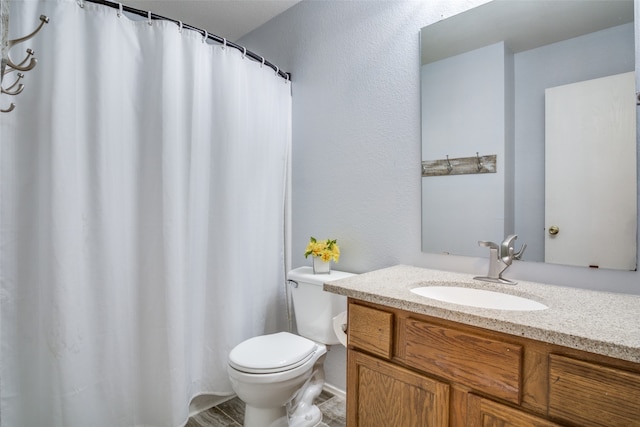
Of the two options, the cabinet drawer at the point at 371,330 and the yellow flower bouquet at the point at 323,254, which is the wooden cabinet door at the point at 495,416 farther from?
the yellow flower bouquet at the point at 323,254

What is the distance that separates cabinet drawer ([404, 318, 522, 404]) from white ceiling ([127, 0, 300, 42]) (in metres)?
2.23

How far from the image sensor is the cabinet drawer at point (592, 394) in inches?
28.3

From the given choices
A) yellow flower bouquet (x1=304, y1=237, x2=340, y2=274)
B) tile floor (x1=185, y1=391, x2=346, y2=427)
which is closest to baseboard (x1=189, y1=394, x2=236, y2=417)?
tile floor (x1=185, y1=391, x2=346, y2=427)

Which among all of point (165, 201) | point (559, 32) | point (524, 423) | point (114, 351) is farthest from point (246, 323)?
point (559, 32)

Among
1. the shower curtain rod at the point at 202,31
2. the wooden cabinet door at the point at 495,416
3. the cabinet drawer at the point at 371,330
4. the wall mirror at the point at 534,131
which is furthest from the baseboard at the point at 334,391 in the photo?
the shower curtain rod at the point at 202,31

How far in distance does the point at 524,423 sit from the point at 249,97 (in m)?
1.97

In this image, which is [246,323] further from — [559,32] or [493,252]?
[559,32]

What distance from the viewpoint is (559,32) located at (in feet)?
4.20

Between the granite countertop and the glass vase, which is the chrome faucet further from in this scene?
the glass vase

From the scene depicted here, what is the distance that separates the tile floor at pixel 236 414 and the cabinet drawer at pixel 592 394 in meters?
1.29

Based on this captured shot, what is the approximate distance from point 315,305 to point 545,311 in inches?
44.0

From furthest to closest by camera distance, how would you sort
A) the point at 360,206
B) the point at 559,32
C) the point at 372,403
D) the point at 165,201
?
the point at 360,206
the point at 165,201
the point at 559,32
the point at 372,403

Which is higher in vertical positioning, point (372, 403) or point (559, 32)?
point (559, 32)

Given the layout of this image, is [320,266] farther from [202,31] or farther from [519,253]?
[202,31]
